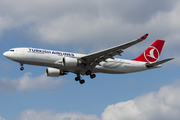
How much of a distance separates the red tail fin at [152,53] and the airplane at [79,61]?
1393 mm

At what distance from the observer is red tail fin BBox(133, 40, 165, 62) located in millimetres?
48866

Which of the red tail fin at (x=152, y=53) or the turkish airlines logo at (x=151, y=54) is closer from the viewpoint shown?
the red tail fin at (x=152, y=53)

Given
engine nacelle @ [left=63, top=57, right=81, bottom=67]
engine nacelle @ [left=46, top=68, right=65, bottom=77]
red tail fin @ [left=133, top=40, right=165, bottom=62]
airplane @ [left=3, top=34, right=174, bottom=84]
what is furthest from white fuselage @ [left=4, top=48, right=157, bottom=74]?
red tail fin @ [left=133, top=40, right=165, bottom=62]

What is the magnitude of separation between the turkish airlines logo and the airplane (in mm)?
2205

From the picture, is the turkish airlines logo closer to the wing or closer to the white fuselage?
the white fuselage

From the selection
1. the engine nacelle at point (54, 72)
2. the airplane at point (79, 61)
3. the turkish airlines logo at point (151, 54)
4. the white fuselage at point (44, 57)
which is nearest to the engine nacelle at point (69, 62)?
the airplane at point (79, 61)

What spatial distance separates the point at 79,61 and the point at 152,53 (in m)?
15.6

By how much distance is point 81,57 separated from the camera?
1631 inches

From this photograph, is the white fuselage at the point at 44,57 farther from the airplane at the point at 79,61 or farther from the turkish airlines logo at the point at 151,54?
the turkish airlines logo at the point at 151,54

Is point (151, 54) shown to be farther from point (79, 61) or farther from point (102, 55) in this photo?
point (79, 61)

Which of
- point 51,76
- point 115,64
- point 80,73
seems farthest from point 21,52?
point 115,64

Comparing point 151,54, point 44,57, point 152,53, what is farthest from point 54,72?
point 152,53

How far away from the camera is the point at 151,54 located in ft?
164

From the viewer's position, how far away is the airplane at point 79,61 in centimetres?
4019
